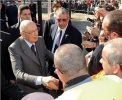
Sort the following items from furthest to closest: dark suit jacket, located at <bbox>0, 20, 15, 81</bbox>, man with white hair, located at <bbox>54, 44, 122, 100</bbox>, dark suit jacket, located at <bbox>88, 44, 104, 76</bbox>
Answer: dark suit jacket, located at <bbox>0, 20, 15, 81</bbox> < dark suit jacket, located at <bbox>88, 44, 104, 76</bbox> < man with white hair, located at <bbox>54, 44, 122, 100</bbox>

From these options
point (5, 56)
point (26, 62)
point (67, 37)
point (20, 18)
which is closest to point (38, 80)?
point (26, 62)

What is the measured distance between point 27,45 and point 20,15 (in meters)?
1.75

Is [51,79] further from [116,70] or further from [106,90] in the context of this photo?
[106,90]

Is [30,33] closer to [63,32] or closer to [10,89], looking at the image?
[10,89]

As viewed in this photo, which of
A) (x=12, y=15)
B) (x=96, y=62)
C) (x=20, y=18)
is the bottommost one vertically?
(x=12, y=15)

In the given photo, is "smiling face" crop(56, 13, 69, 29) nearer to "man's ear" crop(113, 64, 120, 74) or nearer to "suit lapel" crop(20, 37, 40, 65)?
"suit lapel" crop(20, 37, 40, 65)

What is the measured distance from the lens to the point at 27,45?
3500 millimetres

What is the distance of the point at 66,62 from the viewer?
1967mm

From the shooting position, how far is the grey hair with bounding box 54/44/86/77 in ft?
6.38

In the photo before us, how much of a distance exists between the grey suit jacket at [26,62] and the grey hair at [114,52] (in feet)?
4.16

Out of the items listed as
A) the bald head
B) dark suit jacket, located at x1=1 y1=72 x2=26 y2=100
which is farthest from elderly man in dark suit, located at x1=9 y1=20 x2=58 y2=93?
the bald head

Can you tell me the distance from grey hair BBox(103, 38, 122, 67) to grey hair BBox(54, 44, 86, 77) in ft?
0.68

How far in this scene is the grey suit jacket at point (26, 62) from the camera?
10.5 ft

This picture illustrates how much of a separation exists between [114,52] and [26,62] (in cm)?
162
